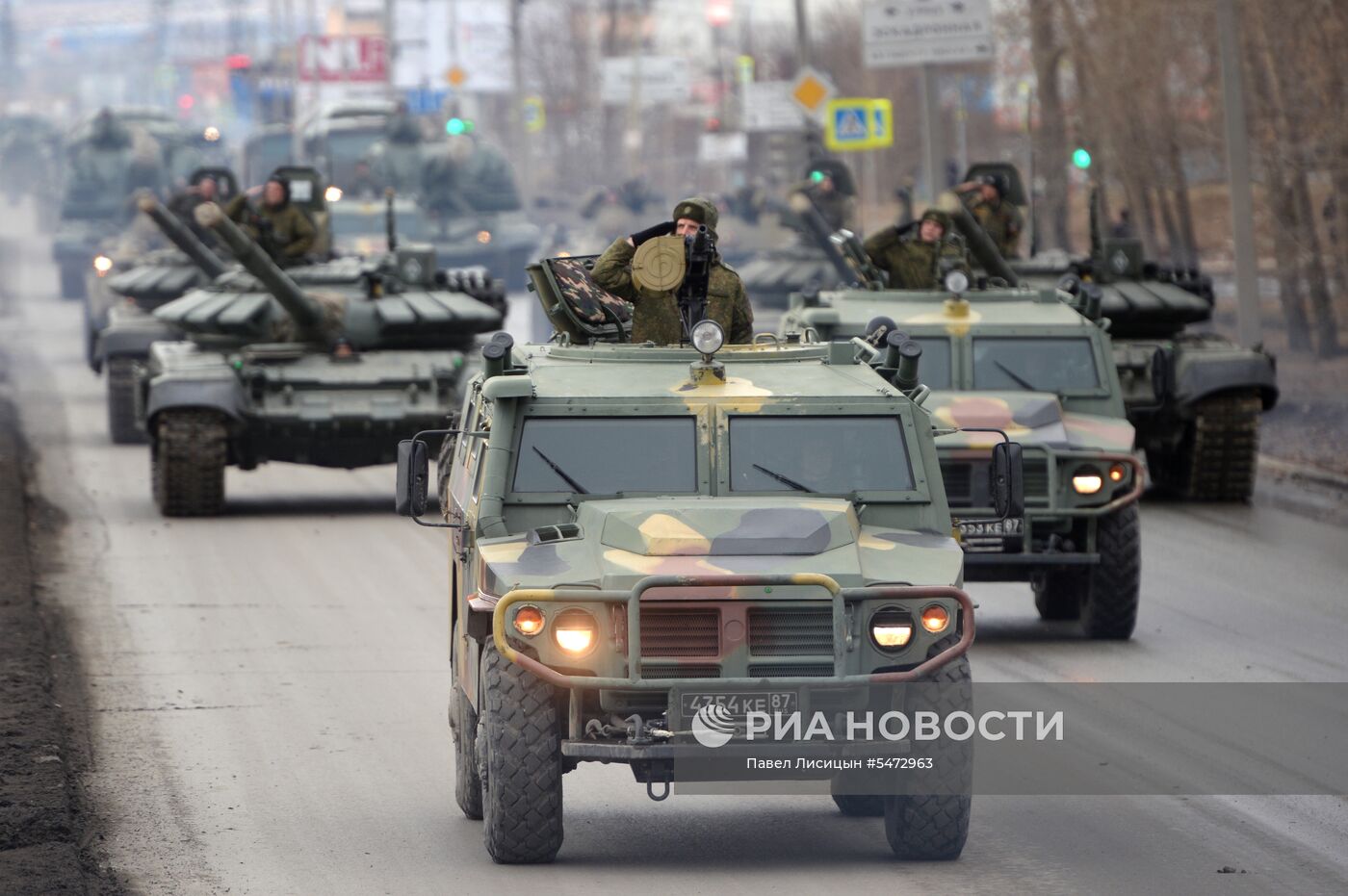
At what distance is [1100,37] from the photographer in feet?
114

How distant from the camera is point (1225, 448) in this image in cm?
2009

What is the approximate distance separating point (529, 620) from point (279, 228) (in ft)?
46.4

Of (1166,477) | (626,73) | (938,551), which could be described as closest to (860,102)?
(1166,477)

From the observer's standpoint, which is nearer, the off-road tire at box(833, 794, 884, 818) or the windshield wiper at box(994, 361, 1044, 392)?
the off-road tire at box(833, 794, 884, 818)

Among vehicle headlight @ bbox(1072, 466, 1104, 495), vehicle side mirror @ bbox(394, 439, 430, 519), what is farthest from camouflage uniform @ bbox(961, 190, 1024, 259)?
vehicle side mirror @ bbox(394, 439, 430, 519)

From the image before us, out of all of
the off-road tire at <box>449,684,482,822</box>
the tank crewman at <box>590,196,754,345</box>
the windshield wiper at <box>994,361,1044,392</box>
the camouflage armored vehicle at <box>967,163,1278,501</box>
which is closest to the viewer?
the off-road tire at <box>449,684,482,822</box>

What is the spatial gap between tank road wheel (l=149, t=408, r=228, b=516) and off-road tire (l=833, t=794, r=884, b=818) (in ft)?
34.7

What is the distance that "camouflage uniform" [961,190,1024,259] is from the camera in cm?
2089

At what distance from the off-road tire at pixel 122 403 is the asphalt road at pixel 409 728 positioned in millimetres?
3364

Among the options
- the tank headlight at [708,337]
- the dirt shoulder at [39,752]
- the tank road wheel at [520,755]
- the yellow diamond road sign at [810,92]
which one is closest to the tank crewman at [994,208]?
the dirt shoulder at [39,752]

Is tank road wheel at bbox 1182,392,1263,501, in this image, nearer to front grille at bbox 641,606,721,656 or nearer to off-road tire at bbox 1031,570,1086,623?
off-road tire at bbox 1031,570,1086,623

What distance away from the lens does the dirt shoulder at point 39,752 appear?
8641 mm

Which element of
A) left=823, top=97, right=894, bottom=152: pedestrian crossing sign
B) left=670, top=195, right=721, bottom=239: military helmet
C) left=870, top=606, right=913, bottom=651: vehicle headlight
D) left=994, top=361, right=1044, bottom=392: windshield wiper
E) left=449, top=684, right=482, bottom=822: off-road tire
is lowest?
left=449, top=684, right=482, bottom=822: off-road tire

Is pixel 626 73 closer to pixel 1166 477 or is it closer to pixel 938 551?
pixel 1166 477
